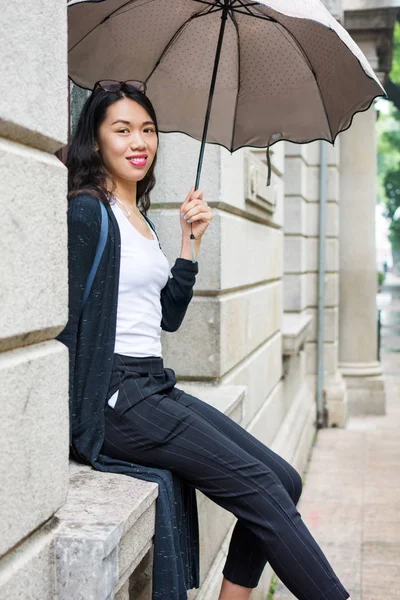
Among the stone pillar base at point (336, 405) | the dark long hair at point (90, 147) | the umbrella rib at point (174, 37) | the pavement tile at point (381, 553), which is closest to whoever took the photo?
the dark long hair at point (90, 147)

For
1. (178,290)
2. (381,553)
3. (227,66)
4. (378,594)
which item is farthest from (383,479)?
(178,290)

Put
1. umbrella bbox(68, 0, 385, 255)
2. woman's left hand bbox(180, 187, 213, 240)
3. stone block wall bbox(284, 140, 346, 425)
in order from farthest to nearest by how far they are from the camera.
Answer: stone block wall bbox(284, 140, 346, 425) → umbrella bbox(68, 0, 385, 255) → woman's left hand bbox(180, 187, 213, 240)

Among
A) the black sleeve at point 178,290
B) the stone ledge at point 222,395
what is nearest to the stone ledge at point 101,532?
the black sleeve at point 178,290

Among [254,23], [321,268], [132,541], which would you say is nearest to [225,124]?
[254,23]

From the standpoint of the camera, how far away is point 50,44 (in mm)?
2131

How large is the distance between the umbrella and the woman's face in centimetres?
37

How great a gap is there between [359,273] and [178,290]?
8.20 m

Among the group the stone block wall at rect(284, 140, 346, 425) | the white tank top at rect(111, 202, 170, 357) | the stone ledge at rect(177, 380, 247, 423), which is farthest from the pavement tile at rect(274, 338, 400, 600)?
the white tank top at rect(111, 202, 170, 357)

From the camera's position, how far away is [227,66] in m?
3.77

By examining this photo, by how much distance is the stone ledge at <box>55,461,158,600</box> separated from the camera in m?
2.15

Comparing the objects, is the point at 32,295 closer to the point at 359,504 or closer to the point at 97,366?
the point at 97,366

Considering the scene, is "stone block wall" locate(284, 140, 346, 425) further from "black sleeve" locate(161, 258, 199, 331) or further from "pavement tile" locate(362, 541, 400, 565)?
"black sleeve" locate(161, 258, 199, 331)

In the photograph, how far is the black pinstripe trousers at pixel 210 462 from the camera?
8.99 ft

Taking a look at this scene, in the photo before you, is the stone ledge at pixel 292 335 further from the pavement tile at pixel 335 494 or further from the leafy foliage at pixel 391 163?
the leafy foliage at pixel 391 163
